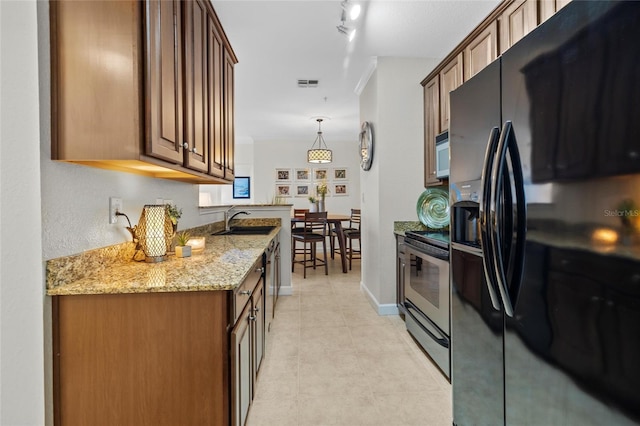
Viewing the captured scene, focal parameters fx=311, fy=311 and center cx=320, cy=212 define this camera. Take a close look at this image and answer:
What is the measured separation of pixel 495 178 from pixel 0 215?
4.91 feet

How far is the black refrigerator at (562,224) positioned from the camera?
70 cm

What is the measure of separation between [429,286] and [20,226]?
2.21m

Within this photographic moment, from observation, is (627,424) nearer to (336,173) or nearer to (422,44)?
(422,44)

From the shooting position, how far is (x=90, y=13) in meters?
1.07

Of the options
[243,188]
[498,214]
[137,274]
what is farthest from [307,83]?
[243,188]

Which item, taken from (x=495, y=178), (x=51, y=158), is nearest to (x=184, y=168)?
(x=51, y=158)

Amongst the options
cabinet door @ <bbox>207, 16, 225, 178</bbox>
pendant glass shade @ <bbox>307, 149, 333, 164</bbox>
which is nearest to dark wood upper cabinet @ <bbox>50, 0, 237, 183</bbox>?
cabinet door @ <bbox>207, 16, 225, 178</bbox>

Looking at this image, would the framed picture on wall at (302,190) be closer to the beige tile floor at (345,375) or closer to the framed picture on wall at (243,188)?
the framed picture on wall at (243,188)

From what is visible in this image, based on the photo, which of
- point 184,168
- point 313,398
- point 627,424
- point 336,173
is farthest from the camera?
point 336,173

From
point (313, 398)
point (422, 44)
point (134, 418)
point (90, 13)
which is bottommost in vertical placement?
point (313, 398)

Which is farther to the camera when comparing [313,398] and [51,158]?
[313,398]

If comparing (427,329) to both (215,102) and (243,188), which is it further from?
(243,188)

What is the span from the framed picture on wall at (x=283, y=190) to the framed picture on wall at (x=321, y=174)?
639mm

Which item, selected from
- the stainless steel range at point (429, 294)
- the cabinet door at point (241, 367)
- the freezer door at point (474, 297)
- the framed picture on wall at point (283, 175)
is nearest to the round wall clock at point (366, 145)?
the stainless steel range at point (429, 294)
